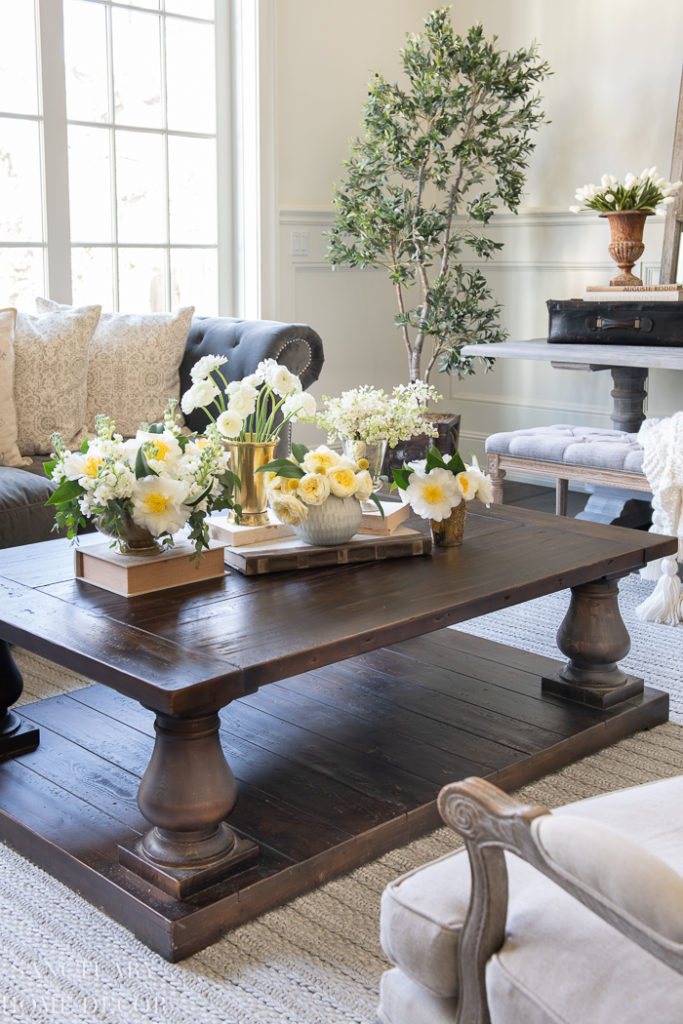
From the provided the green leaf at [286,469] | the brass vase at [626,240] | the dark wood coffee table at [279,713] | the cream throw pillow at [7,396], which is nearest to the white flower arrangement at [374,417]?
the green leaf at [286,469]

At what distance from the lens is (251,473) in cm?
225

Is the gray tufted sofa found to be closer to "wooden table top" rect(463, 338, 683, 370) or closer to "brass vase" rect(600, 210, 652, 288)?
"wooden table top" rect(463, 338, 683, 370)

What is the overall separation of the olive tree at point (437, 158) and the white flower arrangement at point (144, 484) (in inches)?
111

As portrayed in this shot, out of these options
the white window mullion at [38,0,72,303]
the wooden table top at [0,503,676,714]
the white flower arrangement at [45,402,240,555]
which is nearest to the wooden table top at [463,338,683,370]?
the wooden table top at [0,503,676,714]

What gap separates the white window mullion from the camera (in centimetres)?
413

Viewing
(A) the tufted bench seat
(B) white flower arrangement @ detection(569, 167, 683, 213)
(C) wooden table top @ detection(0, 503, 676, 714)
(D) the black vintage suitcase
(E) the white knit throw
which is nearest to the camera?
(C) wooden table top @ detection(0, 503, 676, 714)

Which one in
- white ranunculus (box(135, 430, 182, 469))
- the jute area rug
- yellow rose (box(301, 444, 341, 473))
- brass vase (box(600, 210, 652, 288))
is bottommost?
the jute area rug

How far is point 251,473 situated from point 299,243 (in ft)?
9.67

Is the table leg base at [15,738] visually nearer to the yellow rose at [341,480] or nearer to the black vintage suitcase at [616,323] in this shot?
the yellow rose at [341,480]

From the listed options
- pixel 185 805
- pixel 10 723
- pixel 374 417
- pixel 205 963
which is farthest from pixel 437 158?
pixel 205 963

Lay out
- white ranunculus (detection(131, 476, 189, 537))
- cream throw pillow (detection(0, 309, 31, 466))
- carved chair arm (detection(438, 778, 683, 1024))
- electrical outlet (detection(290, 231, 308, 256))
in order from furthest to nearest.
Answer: electrical outlet (detection(290, 231, 308, 256)), cream throw pillow (detection(0, 309, 31, 466)), white ranunculus (detection(131, 476, 189, 537)), carved chair arm (detection(438, 778, 683, 1024))

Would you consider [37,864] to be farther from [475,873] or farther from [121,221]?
[121,221]

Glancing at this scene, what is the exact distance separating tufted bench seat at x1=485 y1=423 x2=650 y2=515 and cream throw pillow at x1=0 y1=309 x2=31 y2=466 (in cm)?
160

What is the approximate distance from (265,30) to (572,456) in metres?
2.37
